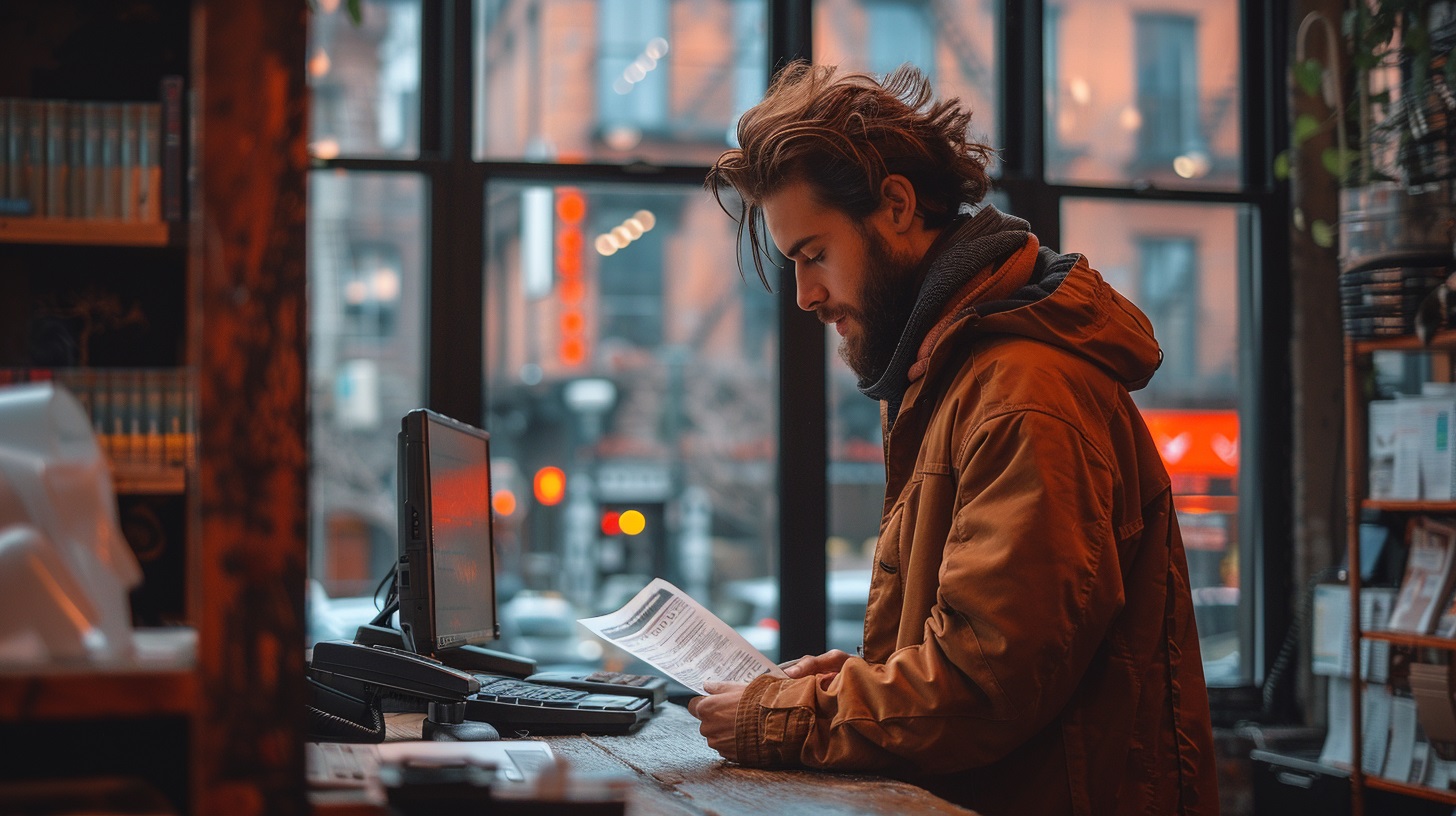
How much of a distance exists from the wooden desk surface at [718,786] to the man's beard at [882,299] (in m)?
0.57

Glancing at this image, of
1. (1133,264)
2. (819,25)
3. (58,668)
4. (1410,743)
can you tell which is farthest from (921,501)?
(1133,264)

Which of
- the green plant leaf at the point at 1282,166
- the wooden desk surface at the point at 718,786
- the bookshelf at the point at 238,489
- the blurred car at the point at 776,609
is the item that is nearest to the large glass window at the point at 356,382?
the blurred car at the point at 776,609

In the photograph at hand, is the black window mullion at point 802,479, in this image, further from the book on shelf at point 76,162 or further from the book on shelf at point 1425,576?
the book on shelf at point 76,162

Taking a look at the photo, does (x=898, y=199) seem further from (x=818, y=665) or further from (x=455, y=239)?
(x=455, y=239)

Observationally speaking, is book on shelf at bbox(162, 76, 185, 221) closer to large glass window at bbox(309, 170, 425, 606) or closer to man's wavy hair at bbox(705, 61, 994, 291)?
man's wavy hair at bbox(705, 61, 994, 291)

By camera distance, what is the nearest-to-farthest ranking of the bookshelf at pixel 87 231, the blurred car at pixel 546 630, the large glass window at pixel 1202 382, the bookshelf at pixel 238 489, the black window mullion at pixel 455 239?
the bookshelf at pixel 238 489 → the bookshelf at pixel 87 231 → the black window mullion at pixel 455 239 → the large glass window at pixel 1202 382 → the blurred car at pixel 546 630

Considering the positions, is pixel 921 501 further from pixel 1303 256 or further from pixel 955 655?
pixel 1303 256

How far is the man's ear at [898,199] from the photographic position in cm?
165

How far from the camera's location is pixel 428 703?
1.67m

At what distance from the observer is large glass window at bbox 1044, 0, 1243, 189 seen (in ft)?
12.6

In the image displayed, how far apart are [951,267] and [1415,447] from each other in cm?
209

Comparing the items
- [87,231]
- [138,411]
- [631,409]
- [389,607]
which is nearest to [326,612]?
[389,607]

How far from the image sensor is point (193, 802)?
2.46 feet

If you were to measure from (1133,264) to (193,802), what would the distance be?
3.93 meters
